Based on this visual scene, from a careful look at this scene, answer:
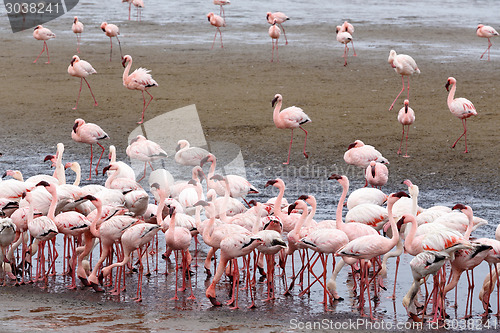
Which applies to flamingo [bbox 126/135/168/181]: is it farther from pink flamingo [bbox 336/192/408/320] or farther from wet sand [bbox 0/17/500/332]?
pink flamingo [bbox 336/192/408/320]

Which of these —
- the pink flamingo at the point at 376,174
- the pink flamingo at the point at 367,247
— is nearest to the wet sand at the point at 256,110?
the pink flamingo at the point at 367,247

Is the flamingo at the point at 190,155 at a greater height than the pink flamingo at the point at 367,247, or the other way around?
the flamingo at the point at 190,155

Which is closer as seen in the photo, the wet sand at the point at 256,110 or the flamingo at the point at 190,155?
the wet sand at the point at 256,110

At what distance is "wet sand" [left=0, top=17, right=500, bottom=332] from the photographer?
6.91 meters

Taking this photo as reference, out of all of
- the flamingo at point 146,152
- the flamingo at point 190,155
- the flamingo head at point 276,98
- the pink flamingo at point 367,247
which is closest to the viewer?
the pink flamingo at point 367,247

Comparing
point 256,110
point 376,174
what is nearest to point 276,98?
point 256,110

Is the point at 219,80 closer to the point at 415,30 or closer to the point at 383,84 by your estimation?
the point at 383,84

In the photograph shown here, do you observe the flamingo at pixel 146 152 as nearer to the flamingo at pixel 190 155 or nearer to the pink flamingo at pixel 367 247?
the flamingo at pixel 190 155

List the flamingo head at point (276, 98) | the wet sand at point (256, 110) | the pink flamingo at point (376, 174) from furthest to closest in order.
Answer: the flamingo head at point (276, 98)
the pink flamingo at point (376, 174)
the wet sand at point (256, 110)

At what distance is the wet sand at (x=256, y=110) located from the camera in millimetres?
6906

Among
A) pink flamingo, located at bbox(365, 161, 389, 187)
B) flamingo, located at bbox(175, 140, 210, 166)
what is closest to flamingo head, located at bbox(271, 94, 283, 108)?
flamingo, located at bbox(175, 140, 210, 166)

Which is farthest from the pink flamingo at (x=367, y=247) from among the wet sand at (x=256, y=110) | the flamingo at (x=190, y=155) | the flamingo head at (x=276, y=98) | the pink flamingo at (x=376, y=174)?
the flamingo head at (x=276, y=98)

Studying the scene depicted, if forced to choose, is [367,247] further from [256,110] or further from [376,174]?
[256,110]

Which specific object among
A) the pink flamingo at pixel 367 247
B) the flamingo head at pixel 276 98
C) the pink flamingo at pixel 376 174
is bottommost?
the pink flamingo at pixel 367 247
